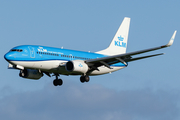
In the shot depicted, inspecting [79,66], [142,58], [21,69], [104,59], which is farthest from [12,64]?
[142,58]

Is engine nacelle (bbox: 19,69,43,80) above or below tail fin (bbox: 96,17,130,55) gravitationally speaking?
below

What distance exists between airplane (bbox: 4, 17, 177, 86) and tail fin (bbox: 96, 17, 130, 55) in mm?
4729

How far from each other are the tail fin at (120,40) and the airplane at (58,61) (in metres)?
4.73

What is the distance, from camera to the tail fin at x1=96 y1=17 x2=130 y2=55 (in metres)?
69.5

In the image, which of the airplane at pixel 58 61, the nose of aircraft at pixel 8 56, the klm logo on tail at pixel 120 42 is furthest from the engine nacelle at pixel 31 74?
the klm logo on tail at pixel 120 42

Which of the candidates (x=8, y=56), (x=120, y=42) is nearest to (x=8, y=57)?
(x=8, y=56)

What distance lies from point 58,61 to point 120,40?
1866 cm

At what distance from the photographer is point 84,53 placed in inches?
2410

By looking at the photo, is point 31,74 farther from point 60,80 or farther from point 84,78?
point 84,78

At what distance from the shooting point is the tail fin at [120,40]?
228ft

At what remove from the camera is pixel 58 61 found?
5609cm

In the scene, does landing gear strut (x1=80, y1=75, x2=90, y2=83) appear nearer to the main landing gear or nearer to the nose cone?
the main landing gear

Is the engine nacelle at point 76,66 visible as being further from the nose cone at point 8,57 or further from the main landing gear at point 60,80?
the nose cone at point 8,57

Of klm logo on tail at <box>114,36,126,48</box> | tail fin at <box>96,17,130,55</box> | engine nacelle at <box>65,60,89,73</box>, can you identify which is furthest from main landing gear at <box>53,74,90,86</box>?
klm logo on tail at <box>114,36,126,48</box>
